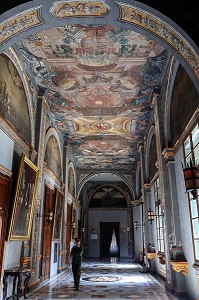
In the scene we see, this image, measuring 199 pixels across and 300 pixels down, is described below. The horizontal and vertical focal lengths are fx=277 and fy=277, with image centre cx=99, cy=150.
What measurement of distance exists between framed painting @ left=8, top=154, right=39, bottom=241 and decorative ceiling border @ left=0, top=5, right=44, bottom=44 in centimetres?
348

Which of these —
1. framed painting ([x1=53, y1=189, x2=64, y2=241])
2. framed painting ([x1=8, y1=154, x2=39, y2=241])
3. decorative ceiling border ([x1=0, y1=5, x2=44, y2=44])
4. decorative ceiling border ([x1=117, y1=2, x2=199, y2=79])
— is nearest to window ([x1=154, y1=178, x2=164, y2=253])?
framed painting ([x1=53, y1=189, x2=64, y2=241])

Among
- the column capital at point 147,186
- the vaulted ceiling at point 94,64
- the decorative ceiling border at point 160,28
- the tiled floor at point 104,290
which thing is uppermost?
the vaulted ceiling at point 94,64

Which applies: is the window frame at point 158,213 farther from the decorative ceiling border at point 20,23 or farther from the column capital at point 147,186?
the decorative ceiling border at point 20,23

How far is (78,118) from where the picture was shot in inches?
526

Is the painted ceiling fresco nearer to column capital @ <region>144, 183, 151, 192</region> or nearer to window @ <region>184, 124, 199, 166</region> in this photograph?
column capital @ <region>144, 183, 151, 192</region>

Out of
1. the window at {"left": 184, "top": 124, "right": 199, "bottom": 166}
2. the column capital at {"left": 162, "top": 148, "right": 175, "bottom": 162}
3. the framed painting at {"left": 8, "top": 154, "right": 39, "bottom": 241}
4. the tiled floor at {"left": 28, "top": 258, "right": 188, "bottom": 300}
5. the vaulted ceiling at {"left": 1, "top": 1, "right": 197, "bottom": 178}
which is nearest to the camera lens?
the vaulted ceiling at {"left": 1, "top": 1, "right": 197, "bottom": 178}

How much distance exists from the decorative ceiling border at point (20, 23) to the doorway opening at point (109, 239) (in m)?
24.7

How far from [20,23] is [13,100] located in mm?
3129

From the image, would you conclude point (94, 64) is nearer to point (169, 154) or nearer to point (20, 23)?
point (169, 154)

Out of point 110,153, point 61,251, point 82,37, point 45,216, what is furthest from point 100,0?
point 110,153

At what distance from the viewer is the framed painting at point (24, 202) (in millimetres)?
7301

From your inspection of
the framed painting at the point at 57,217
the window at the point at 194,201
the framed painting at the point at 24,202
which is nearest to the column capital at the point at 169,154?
the window at the point at 194,201

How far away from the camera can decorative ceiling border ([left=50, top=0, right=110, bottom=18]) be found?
16.5 feet

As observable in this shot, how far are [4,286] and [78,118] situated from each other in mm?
8374
